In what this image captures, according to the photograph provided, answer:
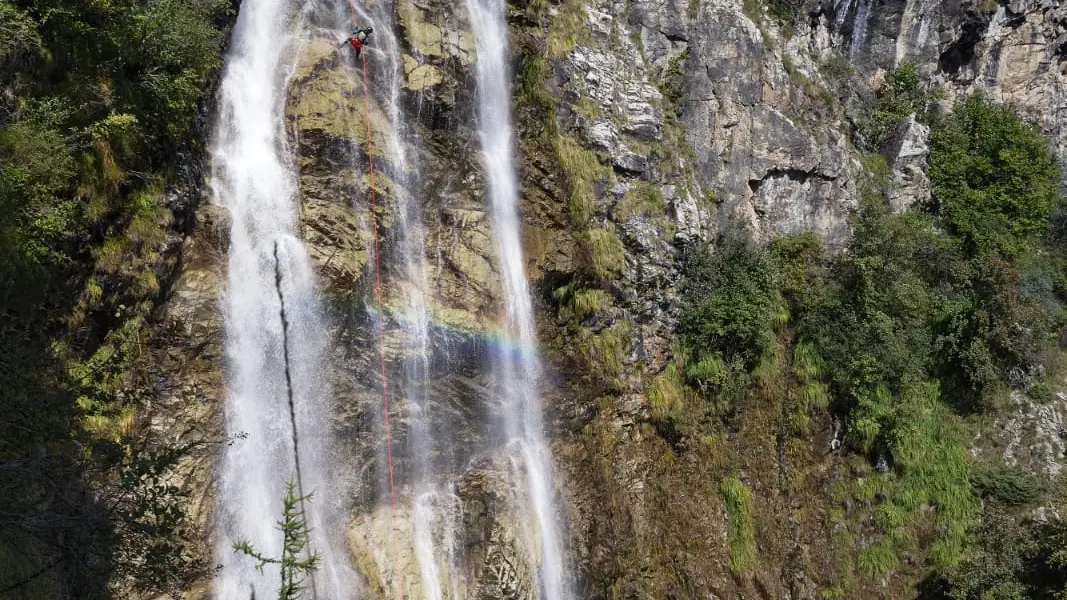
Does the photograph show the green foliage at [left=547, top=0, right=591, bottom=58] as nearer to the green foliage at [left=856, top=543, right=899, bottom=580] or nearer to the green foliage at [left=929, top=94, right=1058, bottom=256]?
the green foliage at [left=929, top=94, right=1058, bottom=256]

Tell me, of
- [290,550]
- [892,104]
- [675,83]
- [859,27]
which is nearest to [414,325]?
[290,550]

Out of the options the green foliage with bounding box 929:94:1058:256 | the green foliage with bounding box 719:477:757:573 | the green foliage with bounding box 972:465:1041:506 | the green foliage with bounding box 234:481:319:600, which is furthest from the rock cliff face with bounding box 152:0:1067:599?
the green foliage with bounding box 234:481:319:600

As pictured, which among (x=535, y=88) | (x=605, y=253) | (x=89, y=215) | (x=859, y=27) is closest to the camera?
(x=89, y=215)

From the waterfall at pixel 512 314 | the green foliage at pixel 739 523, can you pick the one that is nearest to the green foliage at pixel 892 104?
the green foliage at pixel 739 523

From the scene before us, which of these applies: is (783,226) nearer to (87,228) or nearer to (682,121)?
(682,121)

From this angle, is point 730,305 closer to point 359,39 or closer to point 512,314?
point 512,314

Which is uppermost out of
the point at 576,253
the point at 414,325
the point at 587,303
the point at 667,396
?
the point at 576,253
